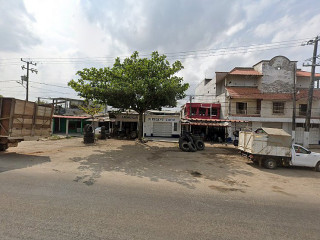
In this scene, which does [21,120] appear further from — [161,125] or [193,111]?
[193,111]

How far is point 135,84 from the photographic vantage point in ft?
42.5

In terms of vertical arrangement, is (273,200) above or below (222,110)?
below

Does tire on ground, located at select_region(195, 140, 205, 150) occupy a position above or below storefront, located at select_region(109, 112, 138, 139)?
below

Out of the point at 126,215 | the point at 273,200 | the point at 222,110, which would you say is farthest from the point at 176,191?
the point at 222,110

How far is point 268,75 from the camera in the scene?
78.5 feet

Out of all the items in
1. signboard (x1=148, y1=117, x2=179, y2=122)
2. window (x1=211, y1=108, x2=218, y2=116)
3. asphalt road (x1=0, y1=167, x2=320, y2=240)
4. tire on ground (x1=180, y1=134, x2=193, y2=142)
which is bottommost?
asphalt road (x1=0, y1=167, x2=320, y2=240)

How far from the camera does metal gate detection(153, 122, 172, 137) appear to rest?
23094 millimetres

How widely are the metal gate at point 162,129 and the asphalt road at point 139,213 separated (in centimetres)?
1745

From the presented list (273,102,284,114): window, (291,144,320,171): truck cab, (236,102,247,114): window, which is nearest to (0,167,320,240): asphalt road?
(291,144,320,171): truck cab

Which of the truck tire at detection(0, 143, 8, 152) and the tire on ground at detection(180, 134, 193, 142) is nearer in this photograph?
the truck tire at detection(0, 143, 8, 152)

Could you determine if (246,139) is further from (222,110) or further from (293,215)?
(222,110)

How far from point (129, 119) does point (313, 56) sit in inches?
829

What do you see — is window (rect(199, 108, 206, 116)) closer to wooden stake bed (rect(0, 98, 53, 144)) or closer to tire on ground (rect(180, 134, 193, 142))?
tire on ground (rect(180, 134, 193, 142))

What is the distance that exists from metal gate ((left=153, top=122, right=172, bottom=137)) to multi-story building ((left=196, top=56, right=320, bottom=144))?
8.30 meters
